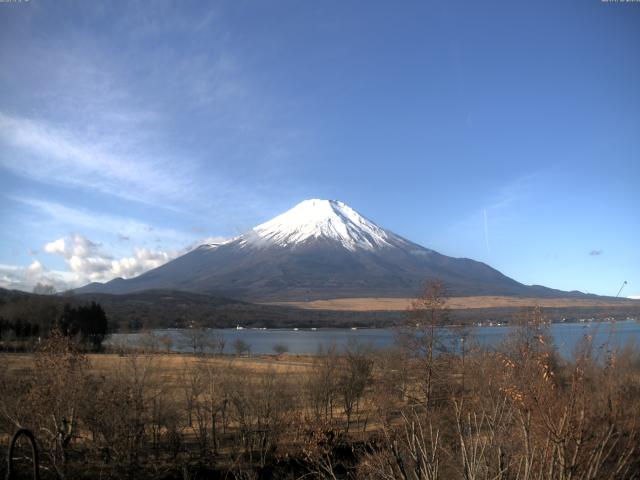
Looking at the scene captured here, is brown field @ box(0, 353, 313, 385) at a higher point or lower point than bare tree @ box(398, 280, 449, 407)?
lower

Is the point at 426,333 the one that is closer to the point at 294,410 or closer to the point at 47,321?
the point at 294,410

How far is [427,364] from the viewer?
785 inches

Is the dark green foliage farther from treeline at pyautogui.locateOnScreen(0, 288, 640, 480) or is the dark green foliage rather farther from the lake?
treeline at pyautogui.locateOnScreen(0, 288, 640, 480)

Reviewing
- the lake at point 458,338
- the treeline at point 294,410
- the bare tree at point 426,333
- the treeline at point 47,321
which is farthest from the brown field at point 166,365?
the treeline at point 47,321

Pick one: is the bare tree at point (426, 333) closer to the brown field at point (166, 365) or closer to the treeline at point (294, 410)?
the treeline at point (294, 410)

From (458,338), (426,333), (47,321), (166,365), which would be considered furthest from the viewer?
(47,321)

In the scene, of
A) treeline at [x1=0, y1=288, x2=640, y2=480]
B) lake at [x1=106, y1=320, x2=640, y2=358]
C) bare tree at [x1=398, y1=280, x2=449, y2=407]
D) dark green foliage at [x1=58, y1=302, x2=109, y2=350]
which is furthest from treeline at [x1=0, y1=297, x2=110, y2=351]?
bare tree at [x1=398, y1=280, x2=449, y2=407]

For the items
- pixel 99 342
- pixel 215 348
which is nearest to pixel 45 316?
pixel 99 342

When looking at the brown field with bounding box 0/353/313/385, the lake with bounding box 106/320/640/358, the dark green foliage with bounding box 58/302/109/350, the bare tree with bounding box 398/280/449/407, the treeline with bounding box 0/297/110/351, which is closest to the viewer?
the lake with bounding box 106/320/640/358

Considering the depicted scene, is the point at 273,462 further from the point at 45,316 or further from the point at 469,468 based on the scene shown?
the point at 45,316

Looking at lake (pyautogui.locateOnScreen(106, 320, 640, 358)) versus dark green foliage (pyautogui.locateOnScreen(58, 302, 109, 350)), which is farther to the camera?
dark green foliage (pyautogui.locateOnScreen(58, 302, 109, 350))

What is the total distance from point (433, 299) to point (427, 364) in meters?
2.63

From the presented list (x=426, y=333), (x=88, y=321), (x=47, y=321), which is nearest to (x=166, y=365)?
(x=88, y=321)

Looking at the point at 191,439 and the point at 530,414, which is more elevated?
the point at 530,414
